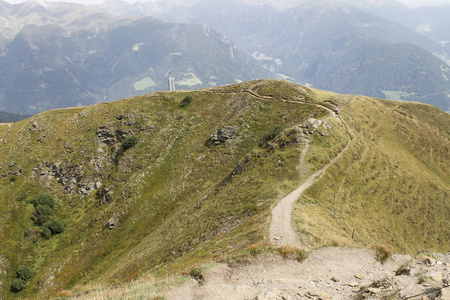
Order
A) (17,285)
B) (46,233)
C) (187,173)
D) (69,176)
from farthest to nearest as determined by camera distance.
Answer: (69,176)
(187,173)
(46,233)
(17,285)

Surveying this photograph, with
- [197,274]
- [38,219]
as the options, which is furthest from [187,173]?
[197,274]

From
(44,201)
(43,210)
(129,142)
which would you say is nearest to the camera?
(43,210)

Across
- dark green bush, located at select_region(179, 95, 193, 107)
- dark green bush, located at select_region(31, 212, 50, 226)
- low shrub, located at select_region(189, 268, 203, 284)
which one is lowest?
dark green bush, located at select_region(31, 212, 50, 226)

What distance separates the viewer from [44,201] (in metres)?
68.4

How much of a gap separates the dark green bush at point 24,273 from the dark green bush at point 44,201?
57.1 feet

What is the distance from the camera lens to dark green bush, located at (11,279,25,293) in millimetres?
53906

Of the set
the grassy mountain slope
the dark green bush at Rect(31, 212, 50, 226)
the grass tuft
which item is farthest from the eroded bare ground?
the dark green bush at Rect(31, 212, 50, 226)

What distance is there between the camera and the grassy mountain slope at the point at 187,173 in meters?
38.8

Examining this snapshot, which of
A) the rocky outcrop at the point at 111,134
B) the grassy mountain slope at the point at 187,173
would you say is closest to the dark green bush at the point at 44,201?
the grassy mountain slope at the point at 187,173

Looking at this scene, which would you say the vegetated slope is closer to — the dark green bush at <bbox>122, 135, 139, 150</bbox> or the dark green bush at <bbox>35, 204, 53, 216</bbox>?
the dark green bush at <bbox>122, 135, 139, 150</bbox>

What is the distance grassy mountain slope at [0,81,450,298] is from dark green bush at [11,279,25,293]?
101 cm

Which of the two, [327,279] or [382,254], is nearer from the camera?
[327,279]

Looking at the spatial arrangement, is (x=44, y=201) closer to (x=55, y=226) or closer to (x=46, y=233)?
(x=55, y=226)

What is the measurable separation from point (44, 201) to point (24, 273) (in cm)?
1946
